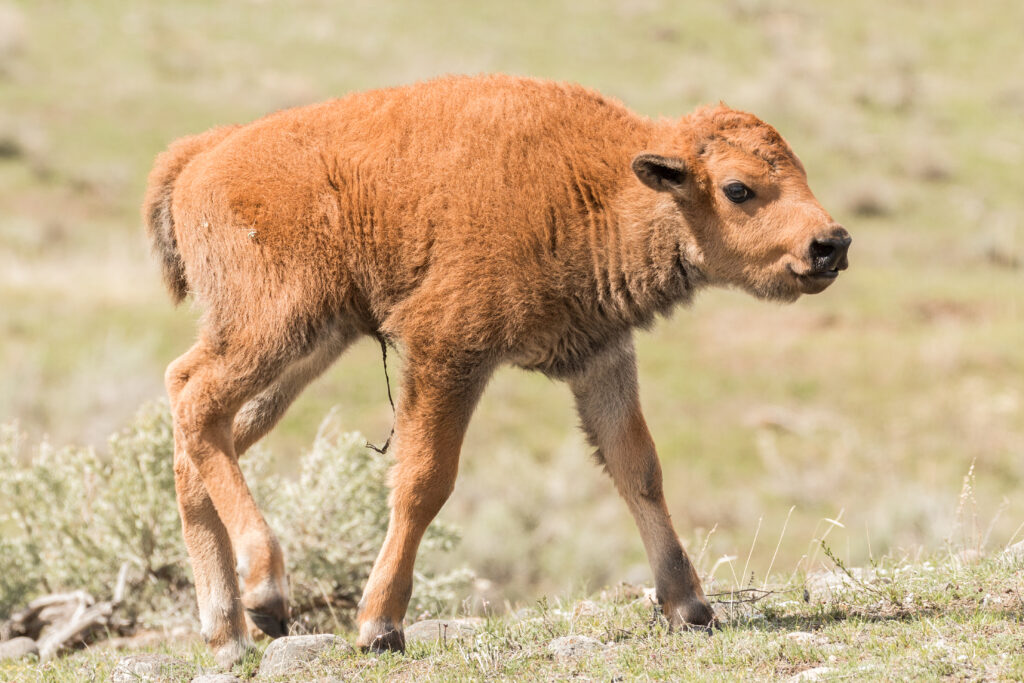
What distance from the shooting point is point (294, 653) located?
17.3 feet

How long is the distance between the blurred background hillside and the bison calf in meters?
0.70

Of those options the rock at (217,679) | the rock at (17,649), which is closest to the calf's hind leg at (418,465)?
the rock at (217,679)

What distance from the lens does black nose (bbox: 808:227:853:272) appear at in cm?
553

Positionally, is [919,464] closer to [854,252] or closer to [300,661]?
[854,252]

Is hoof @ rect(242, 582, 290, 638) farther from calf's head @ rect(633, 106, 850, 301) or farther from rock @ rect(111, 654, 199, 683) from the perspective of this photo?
calf's head @ rect(633, 106, 850, 301)

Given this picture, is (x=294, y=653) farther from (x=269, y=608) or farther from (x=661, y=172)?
(x=661, y=172)

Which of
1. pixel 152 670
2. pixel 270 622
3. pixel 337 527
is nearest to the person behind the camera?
pixel 152 670

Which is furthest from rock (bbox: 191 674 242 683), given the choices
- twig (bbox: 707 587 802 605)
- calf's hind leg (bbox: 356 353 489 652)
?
twig (bbox: 707 587 802 605)

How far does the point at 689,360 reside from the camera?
1773 centimetres

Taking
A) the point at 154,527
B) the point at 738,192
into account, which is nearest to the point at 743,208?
the point at 738,192

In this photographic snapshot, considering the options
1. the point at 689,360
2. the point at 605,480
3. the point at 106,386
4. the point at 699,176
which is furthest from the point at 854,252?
the point at 699,176

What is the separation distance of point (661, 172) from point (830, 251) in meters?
0.83

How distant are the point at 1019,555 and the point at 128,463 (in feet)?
17.9

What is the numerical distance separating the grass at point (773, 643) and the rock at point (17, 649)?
0.40 m
